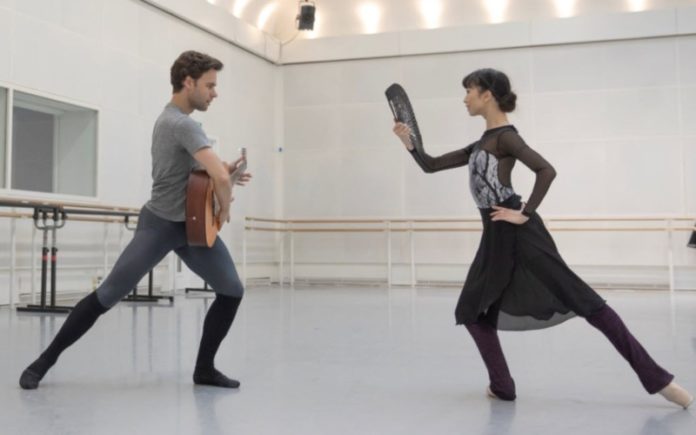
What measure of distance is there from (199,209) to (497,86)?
1.30m

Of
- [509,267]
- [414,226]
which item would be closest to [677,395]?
[509,267]

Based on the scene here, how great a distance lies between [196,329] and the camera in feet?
17.0

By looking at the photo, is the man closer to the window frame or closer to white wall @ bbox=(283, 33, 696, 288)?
the window frame

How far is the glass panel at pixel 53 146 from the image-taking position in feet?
24.6

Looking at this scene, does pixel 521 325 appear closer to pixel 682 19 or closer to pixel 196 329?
pixel 196 329

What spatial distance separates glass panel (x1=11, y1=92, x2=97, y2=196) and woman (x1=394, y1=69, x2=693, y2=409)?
19.6ft

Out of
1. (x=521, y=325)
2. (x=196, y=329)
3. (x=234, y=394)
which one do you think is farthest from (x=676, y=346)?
(x=196, y=329)

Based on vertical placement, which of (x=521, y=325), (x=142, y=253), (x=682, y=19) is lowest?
(x=521, y=325)

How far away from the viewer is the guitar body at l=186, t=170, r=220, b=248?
9.19ft

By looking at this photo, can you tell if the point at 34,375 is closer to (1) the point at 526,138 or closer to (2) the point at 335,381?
(2) the point at 335,381

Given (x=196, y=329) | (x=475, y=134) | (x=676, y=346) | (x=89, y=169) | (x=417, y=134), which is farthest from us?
(x=475, y=134)

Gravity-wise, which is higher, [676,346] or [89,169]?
[89,169]

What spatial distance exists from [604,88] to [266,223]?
235 inches

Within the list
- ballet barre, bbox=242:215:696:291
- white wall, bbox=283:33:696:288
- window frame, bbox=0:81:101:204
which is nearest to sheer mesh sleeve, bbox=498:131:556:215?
window frame, bbox=0:81:101:204
